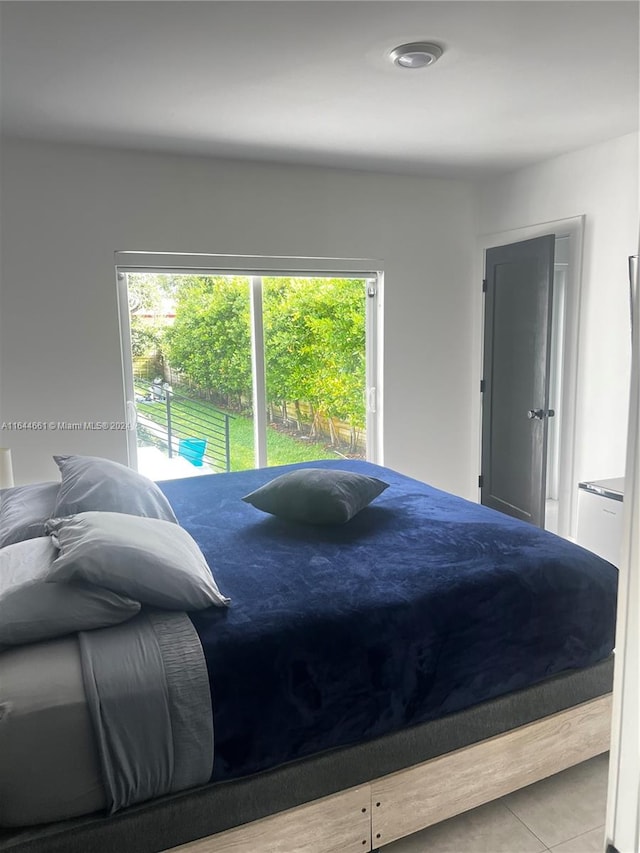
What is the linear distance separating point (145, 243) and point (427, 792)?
317 centimetres

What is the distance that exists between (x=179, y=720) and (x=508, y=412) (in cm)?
346

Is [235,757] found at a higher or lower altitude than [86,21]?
lower

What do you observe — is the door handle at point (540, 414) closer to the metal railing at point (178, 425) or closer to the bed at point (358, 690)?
the bed at point (358, 690)

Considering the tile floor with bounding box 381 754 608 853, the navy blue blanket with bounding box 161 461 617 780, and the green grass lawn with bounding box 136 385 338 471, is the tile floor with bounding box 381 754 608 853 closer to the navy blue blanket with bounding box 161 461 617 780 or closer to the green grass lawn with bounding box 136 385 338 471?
the navy blue blanket with bounding box 161 461 617 780

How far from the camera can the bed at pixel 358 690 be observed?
1.39m

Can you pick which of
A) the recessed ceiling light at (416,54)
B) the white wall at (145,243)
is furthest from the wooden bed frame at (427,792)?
the white wall at (145,243)

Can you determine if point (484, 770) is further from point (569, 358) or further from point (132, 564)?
point (569, 358)

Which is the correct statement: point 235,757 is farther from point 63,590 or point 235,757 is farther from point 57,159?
point 57,159

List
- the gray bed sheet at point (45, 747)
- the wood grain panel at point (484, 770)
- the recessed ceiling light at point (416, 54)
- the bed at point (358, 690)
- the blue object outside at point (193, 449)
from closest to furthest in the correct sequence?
the gray bed sheet at point (45, 747)
the bed at point (358, 690)
the wood grain panel at point (484, 770)
the recessed ceiling light at point (416, 54)
the blue object outside at point (193, 449)

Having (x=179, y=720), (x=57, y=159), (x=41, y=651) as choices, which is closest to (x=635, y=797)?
(x=179, y=720)

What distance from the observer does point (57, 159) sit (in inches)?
133

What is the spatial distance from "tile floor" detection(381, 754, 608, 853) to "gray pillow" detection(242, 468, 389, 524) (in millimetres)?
1030

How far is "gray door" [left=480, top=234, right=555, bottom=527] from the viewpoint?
3900 millimetres

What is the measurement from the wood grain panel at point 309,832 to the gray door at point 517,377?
9.00ft
